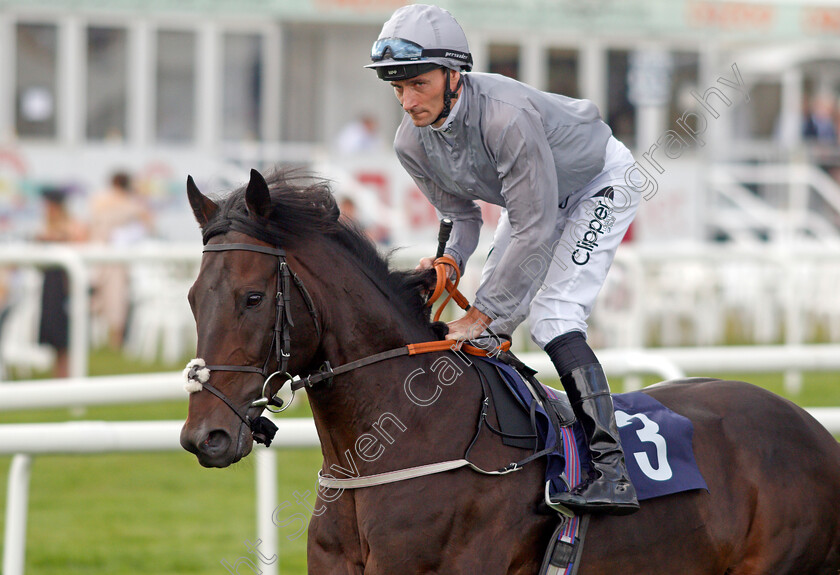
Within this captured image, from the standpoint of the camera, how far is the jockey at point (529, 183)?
9.50 ft

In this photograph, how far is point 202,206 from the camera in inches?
109

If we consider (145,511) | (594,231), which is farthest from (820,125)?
(594,231)

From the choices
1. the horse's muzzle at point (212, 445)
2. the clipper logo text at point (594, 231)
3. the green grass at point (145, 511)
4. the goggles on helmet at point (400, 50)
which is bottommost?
the green grass at point (145, 511)

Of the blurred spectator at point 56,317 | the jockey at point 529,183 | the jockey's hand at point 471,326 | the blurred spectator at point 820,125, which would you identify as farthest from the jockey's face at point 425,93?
the blurred spectator at point 820,125

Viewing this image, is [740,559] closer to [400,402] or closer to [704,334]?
[400,402]

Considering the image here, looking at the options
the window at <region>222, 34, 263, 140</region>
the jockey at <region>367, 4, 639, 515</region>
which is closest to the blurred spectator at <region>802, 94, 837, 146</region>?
the window at <region>222, 34, 263, 140</region>

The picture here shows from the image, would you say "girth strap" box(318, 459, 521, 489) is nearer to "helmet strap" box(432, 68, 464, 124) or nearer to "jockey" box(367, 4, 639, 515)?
"jockey" box(367, 4, 639, 515)

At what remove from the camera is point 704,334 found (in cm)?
1080

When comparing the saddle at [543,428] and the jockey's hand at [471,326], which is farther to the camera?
the jockey's hand at [471,326]

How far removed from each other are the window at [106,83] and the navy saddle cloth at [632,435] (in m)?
10.9

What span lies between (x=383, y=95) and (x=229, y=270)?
11.9m

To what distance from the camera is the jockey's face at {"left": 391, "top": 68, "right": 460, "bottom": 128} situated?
2.91 m

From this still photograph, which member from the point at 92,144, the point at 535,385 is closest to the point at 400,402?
the point at 535,385

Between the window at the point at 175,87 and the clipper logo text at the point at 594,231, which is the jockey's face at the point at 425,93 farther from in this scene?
the window at the point at 175,87
